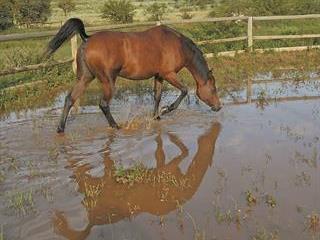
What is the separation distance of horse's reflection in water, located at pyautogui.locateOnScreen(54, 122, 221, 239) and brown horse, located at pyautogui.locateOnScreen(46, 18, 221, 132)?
4.83 feet

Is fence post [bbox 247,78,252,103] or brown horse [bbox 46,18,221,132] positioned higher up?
brown horse [bbox 46,18,221,132]

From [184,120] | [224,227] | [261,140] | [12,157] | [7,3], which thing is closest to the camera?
[224,227]

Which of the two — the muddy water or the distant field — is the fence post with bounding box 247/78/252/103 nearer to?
the muddy water

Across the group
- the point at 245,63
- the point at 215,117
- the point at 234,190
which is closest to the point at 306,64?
the point at 245,63

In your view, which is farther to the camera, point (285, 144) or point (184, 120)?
point (184, 120)

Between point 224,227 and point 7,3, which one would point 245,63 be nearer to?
point 224,227

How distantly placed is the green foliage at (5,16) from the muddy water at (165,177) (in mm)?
21890

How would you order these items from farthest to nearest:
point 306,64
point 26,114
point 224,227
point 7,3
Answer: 1. point 7,3
2. point 306,64
3. point 26,114
4. point 224,227

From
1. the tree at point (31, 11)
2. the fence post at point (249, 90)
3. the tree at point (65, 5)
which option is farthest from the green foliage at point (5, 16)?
the fence post at point (249, 90)

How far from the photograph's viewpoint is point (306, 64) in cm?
1371

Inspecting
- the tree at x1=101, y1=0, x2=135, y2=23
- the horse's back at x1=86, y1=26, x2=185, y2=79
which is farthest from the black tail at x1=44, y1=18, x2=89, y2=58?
the tree at x1=101, y1=0, x2=135, y2=23

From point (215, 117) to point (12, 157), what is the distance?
340cm

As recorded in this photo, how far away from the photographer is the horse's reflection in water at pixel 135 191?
4.39 m

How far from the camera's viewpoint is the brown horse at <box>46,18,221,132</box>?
7160 millimetres
